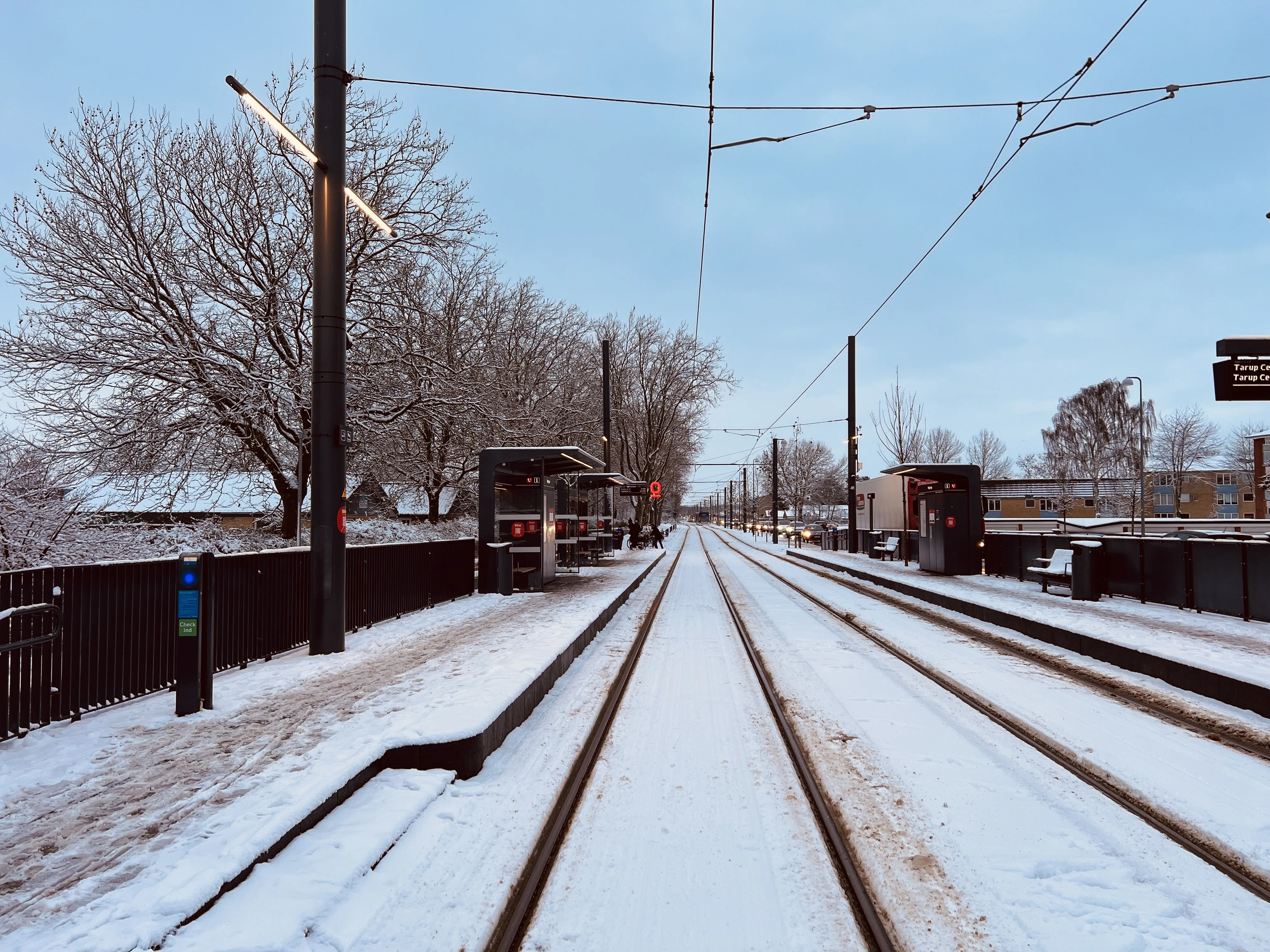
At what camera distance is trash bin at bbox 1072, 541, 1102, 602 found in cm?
1274

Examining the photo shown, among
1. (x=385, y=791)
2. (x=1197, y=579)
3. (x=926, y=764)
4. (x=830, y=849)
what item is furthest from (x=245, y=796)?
(x=1197, y=579)

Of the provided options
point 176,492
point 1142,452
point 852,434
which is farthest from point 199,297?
point 1142,452

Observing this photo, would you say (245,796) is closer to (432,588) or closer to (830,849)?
(830,849)

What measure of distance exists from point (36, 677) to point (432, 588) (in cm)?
760

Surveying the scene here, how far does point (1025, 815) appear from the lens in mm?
3969

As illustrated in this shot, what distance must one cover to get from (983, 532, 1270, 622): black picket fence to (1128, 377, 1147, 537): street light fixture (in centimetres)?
136

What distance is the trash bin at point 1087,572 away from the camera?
41.8ft

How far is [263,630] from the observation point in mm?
7684

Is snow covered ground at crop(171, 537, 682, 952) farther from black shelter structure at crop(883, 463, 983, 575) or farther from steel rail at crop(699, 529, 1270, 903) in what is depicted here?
black shelter structure at crop(883, 463, 983, 575)

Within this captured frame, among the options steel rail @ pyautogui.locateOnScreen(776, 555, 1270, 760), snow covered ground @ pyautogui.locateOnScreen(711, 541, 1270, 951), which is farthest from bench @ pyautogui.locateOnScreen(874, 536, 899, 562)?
snow covered ground @ pyautogui.locateOnScreen(711, 541, 1270, 951)

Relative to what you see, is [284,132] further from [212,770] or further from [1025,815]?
[1025,815]

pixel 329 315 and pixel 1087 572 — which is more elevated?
pixel 329 315

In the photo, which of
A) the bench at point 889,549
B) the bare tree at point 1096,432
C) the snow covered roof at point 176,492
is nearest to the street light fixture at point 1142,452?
the bare tree at point 1096,432

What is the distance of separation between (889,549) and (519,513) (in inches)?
651
